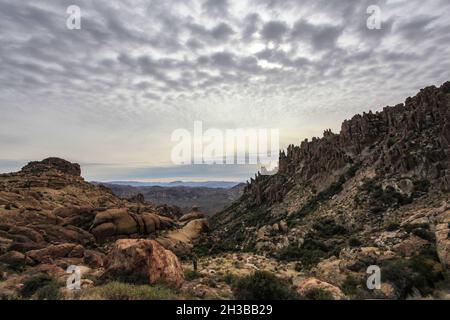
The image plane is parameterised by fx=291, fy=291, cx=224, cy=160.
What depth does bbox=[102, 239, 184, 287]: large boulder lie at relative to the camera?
14232mm

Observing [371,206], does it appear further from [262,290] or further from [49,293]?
[49,293]

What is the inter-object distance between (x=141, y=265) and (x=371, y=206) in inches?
1386

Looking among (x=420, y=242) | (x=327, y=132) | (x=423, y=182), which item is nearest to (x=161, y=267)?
(x=420, y=242)

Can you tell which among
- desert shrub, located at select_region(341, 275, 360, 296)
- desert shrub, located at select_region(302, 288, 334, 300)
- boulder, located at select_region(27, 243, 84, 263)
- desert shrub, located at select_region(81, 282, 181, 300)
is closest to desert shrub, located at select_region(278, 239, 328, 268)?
desert shrub, located at select_region(341, 275, 360, 296)

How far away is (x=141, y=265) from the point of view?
14500 millimetres

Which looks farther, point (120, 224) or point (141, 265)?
point (120, 224)

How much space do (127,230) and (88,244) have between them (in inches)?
321

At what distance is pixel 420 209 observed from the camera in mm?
33375

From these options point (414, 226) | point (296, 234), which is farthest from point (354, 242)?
point (296, 234)

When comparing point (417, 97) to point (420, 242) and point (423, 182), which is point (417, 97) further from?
point (420, 242)

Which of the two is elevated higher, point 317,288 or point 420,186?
point 420,186

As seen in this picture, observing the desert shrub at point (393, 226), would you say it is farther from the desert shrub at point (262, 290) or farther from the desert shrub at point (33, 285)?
the desert shrub at point (33, 285)

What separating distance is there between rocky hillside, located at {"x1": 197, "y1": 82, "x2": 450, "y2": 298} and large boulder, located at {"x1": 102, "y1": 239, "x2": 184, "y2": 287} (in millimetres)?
9661

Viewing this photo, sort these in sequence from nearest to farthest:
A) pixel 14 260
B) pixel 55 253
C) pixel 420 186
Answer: pixel 14 260 < pixel 55 253 < pixel 420 186
